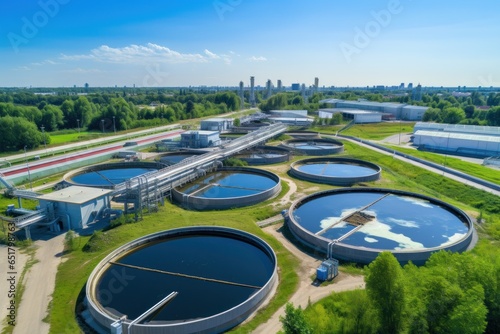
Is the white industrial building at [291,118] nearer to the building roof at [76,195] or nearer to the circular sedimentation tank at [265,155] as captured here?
the circular sedimentation tank at [265,155]

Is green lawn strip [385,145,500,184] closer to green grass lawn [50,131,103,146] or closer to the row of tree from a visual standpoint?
the row of tree

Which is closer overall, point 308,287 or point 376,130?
point 308,287

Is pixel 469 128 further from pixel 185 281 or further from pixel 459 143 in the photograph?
pixel 185 281

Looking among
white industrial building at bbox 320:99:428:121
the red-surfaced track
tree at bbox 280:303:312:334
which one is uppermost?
white industrial building at bbox 320:99:428:121

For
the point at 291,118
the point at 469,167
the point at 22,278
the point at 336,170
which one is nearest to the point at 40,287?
the point at 22,278

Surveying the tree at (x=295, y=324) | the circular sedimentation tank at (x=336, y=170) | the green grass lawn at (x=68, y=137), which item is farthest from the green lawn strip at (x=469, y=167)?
the green grass lawn at (x=68, y=137)

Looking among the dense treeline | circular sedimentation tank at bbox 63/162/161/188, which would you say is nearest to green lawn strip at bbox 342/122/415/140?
circular sedimentation tank at bbox 63/162/161/188
